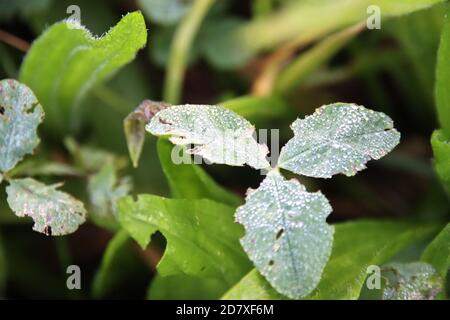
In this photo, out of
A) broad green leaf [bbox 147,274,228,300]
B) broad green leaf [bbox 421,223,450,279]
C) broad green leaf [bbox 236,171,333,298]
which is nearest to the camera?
broad green leaf [bbox 236,171,333,298]

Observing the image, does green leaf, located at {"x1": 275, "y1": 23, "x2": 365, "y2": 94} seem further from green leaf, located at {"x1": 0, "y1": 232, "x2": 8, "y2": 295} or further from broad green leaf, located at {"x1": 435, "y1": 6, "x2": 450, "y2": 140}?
green leaf, located at {"x1": 0, "y1": 232, "x2": 8, "y2": 295}

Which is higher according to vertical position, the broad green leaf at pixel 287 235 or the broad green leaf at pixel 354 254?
the broad green leaf at pixel 287 235

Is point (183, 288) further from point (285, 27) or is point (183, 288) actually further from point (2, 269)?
point (285, 27)

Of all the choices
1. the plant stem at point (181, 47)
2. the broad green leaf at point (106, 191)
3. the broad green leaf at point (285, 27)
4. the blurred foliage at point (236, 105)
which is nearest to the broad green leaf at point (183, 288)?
the blurred foliage at point (236, 105)

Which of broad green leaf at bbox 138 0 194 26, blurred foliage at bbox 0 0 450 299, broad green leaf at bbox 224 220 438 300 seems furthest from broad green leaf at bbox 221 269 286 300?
broad green leaf at bbox 138 0 194 26

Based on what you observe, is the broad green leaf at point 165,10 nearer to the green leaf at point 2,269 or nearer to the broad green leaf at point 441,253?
the green leaf at point 2,269

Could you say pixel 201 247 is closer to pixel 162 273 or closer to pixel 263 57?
pixel 162 273
